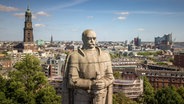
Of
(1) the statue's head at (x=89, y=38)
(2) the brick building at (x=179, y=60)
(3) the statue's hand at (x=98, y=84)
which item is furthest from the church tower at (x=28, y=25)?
(3) the statue's hand at (x=98, y=84)

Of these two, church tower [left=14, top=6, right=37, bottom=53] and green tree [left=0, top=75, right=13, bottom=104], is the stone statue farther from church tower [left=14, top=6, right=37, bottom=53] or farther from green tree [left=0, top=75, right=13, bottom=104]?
church tower [left=14, top=6, right=37, bottom=53]

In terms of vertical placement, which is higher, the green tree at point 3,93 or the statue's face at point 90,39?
the statue's face at point 90,39

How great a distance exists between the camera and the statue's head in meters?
11.1

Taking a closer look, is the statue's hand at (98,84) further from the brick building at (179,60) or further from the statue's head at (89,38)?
the brick building at (179,60)

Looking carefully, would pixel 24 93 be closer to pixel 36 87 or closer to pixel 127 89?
pixel 36 87

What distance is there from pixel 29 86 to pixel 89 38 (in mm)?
21235

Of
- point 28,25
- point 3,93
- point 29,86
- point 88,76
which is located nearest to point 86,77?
point 88,76

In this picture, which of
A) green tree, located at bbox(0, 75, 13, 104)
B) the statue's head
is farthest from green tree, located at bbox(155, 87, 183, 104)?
the statue's head

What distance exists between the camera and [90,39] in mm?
11164

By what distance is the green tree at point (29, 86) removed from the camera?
2945cm

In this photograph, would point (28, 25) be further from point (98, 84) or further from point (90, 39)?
point (98, 84)

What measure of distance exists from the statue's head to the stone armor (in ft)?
0.77

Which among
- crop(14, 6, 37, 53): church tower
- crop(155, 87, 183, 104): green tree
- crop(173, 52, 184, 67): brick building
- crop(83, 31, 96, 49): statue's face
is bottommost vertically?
crop(155, 87, 183, 104): green tree

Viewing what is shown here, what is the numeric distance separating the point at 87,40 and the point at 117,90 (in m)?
46.0
